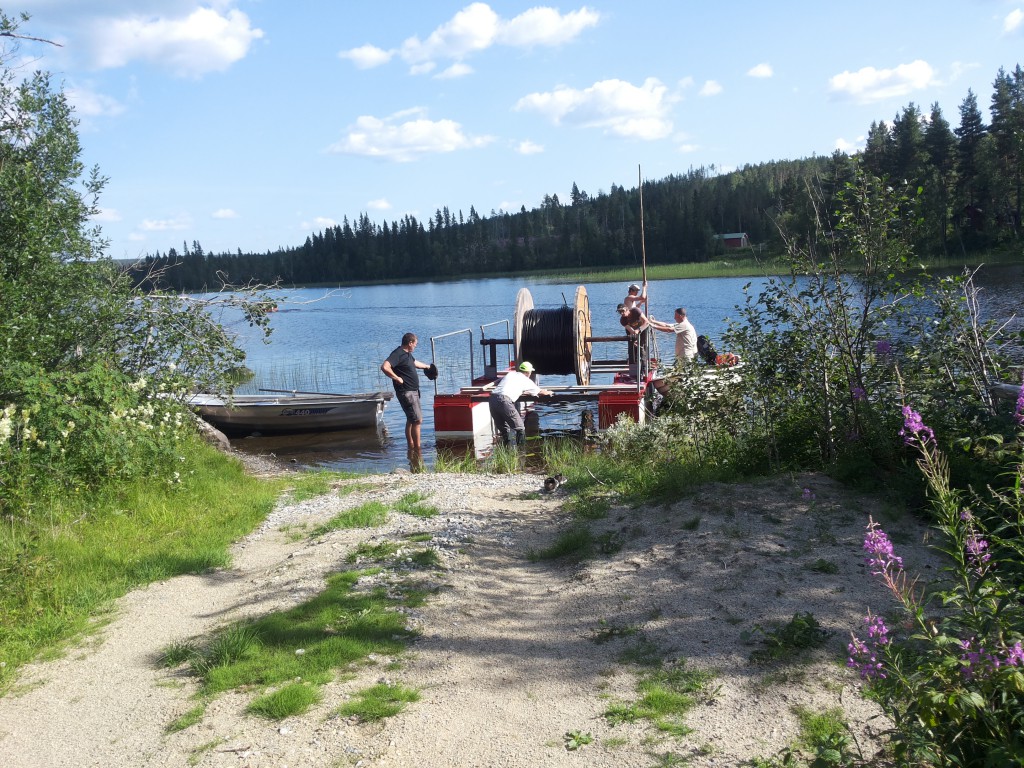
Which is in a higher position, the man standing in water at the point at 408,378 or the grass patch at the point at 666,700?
the man standing in water at the point at 408,378

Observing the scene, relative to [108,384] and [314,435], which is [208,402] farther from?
[108,384]

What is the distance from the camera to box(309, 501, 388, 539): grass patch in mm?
7898

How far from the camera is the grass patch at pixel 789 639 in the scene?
14.3ft

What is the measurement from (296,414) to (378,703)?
16513mm

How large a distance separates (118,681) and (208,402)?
55.4ft

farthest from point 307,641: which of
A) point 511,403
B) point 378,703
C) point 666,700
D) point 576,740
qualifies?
point 511,403

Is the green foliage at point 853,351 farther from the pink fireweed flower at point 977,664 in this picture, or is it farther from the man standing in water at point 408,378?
the man standing in water at point 408,378

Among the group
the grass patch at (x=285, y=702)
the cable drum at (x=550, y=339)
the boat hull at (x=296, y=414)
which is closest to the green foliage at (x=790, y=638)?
the grass patch at (x=285, y=702)

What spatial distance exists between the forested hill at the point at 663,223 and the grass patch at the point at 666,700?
2085 inches

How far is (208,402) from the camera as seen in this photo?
20906 millimetres

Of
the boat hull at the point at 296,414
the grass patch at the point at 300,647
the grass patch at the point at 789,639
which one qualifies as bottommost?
the boat hull at the point at 296,414

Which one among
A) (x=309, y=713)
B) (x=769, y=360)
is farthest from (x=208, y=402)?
(x=309, y=713)

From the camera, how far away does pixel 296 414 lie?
2012 centimetres

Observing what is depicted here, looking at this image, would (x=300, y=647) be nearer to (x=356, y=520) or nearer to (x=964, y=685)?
(x=356, y=520)
